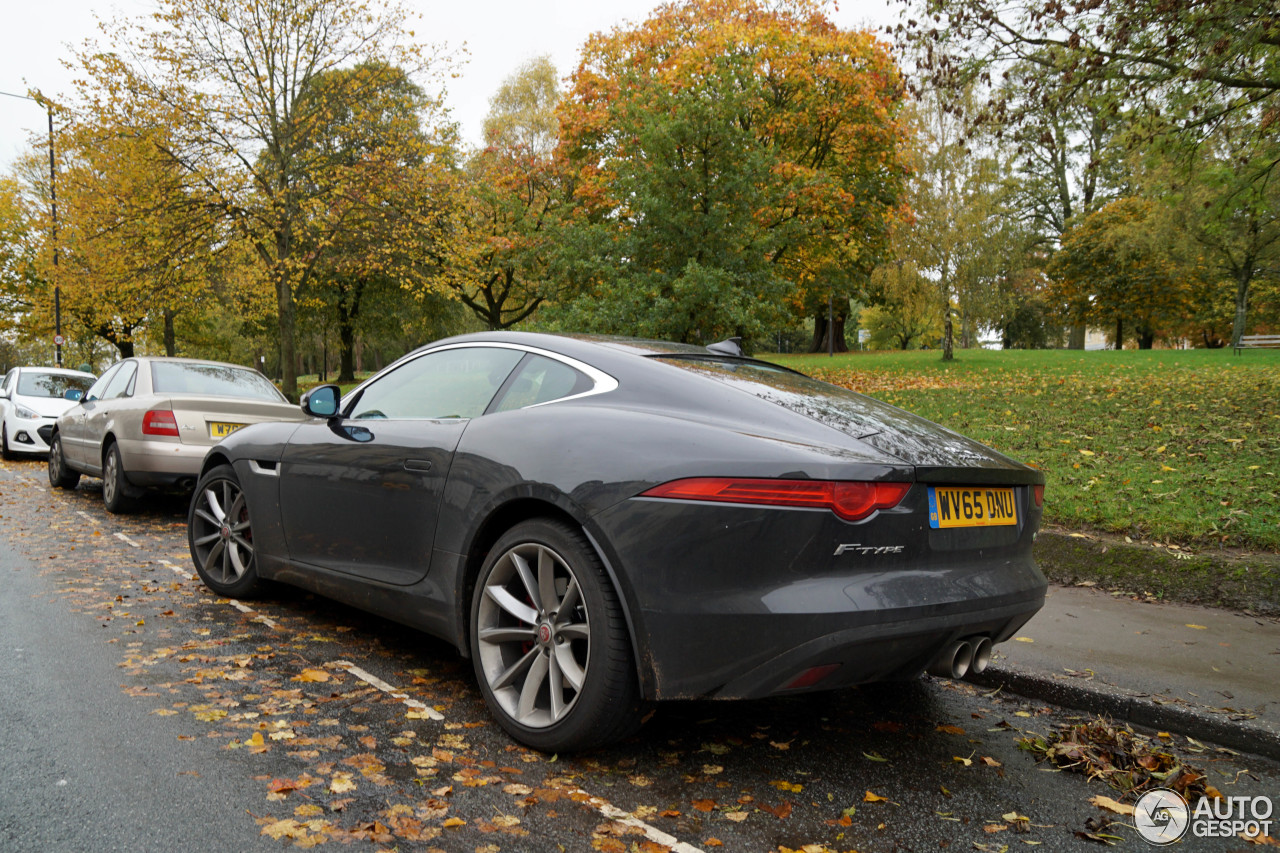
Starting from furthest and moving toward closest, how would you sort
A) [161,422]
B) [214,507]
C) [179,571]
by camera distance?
[161,422] < [179,571] < [214,507]

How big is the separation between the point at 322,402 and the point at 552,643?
6.53 feet

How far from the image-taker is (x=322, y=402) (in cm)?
423

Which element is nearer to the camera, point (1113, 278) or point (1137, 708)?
point (1137, 708)

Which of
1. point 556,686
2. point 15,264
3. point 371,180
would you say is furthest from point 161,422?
point 15,264

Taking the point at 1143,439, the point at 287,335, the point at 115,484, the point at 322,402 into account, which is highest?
the point at 287,335

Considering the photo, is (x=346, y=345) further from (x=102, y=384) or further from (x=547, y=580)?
(x=547, y=580)

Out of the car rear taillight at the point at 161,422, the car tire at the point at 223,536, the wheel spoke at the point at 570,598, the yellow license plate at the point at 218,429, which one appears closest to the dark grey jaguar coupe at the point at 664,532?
the wheel spoke at the point at 570,598

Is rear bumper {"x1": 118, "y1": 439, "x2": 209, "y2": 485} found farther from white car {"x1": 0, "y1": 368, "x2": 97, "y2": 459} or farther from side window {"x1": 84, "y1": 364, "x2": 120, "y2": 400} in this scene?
white car {"x1": 0, "y1": 368, "x2": 97, "y2": 459}

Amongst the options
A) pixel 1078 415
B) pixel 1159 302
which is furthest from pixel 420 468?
pixel 1159 302

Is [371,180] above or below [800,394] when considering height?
above

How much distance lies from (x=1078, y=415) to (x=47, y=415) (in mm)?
14583

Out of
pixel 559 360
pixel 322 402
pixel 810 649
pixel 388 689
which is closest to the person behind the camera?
pixel 810 649

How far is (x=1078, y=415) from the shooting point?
10961 mm

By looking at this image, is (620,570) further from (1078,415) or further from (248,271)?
(248,271)
